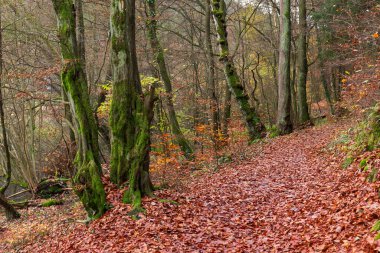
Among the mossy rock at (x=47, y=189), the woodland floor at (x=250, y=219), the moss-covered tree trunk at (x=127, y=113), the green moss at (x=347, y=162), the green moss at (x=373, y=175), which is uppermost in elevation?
the moss-covered tree trunk at (x=127, y=113)

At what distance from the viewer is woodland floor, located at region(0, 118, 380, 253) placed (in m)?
5.45

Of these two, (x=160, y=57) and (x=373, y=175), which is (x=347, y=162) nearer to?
(x=373, y=175)

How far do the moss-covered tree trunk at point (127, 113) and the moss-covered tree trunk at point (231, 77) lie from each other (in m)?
8.75

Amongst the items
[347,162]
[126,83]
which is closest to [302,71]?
[347,162]

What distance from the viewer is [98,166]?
9.10m

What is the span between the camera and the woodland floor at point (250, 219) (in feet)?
17.9

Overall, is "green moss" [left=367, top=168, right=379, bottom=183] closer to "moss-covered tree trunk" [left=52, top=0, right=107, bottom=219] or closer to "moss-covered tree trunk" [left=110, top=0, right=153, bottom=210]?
"moss-covered tree trunk" [left=110, top=0, right=153, bottom=210]

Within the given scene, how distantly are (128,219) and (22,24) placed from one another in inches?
479

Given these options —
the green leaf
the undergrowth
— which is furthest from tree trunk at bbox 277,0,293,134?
the green leaf

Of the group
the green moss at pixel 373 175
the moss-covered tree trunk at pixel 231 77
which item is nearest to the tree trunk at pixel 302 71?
the moss-covered tree trunk at pixel 231 77

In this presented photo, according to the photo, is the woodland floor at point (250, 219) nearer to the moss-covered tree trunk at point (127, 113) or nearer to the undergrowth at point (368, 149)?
the undergrowth at point (368, 149)

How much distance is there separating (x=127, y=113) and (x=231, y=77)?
9.61m

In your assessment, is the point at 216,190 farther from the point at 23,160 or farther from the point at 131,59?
the point at 23,160

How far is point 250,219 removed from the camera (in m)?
7.54
